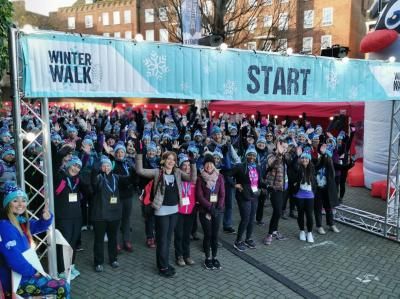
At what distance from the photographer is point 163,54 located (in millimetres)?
5043

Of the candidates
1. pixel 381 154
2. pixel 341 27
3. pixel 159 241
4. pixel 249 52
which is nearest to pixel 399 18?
pixel 381 154

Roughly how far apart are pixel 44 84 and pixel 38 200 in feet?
7.31

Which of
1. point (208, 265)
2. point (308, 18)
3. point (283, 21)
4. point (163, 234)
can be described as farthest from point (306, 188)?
point (308, 18)

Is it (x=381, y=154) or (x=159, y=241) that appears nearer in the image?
(x=159, y=241)

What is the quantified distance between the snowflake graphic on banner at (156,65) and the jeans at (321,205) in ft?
13.7

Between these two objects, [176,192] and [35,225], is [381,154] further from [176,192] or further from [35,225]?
[35,225]

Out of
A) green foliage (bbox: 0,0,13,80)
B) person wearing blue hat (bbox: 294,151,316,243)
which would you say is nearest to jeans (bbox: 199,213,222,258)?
person wearing blue hat (bbox: 294,151,316,243)

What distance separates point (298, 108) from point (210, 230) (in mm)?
11256

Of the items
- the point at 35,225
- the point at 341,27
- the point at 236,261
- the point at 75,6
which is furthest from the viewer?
the point at 75,6

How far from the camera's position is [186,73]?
17.3ft

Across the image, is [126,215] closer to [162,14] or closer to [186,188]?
[186,188]

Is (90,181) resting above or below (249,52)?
below

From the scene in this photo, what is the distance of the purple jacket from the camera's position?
219 inches

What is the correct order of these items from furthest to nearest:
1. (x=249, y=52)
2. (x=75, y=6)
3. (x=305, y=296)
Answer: (x=75, y=6)
(x=249, y=52)
(x=305, y=296)
